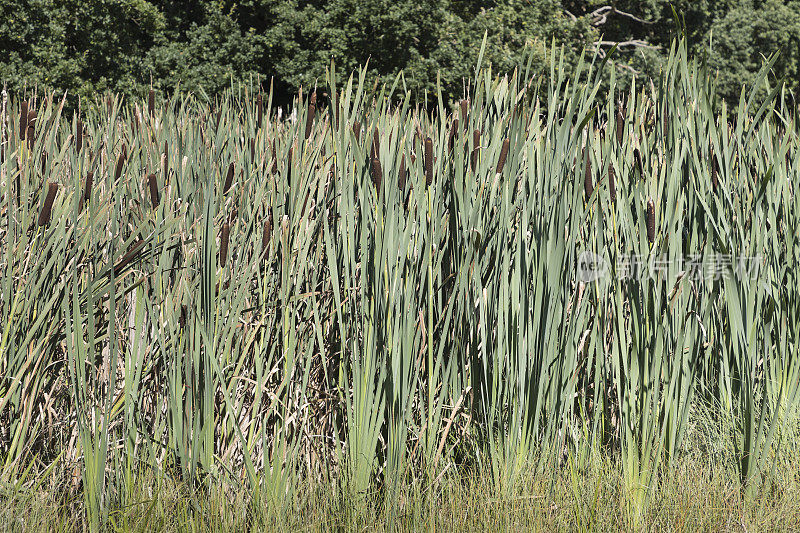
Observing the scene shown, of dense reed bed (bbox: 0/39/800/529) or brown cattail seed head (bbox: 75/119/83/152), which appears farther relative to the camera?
brown cattail seed head (bbox: 75/119/83/152)

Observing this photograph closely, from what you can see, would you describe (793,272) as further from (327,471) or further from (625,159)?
(327,471)

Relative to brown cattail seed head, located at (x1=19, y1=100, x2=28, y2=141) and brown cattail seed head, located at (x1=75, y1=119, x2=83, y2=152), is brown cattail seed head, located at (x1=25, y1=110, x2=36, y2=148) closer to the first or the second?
brown cattail seed head, located at (x1=19, y1=100, x2=28, y2=141)

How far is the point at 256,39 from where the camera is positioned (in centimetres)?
1248

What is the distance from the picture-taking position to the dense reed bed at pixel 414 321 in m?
1.73

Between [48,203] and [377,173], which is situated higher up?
[377,173]

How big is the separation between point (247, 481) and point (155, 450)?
0.79 ft

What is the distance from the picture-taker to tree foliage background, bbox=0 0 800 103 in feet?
36.3

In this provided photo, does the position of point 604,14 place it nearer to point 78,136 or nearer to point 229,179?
point 78,136

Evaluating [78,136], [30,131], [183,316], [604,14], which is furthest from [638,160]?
[604,14]

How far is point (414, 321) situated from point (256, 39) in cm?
1173

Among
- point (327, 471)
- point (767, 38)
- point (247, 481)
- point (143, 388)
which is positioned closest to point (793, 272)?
point (327, 471)

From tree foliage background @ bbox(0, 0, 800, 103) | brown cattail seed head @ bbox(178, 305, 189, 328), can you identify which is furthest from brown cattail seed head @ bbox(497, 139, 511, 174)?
tree foliage background @ bbox(0, 0, 800, 103)

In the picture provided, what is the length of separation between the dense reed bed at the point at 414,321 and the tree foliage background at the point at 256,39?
29.4 ft

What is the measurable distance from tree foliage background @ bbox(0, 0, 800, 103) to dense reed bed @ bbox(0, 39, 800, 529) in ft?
29.4
